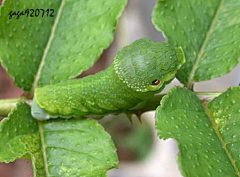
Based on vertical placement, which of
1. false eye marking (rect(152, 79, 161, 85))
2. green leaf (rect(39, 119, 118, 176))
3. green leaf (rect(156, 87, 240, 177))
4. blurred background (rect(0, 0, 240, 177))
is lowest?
blurred background (rect(0, 0, 240, 177))

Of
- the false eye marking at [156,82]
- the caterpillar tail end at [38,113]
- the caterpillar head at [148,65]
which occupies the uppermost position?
the caterpillar head at [148,65]

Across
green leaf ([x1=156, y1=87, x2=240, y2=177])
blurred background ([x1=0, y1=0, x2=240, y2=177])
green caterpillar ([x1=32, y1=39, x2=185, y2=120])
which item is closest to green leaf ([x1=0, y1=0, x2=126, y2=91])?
green caterpillar ([x1=32, y1=39, x2=185, y2=120])

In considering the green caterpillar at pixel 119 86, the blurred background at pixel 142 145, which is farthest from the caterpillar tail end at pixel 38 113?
the blurred background at pixel 142 145

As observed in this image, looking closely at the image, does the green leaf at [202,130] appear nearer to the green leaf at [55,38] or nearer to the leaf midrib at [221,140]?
the leaf midrib at [221,140]

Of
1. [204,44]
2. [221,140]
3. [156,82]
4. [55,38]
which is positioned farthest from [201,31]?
[55,38]

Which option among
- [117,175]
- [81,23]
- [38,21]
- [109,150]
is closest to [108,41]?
[81,23]

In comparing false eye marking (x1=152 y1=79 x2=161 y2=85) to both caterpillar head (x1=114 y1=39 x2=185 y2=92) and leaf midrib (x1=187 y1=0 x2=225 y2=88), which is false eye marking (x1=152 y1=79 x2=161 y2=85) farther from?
leaf midrib (x1=187 y1=0 x2=225 y2=88)

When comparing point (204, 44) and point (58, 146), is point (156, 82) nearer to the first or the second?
point (204, 44)
